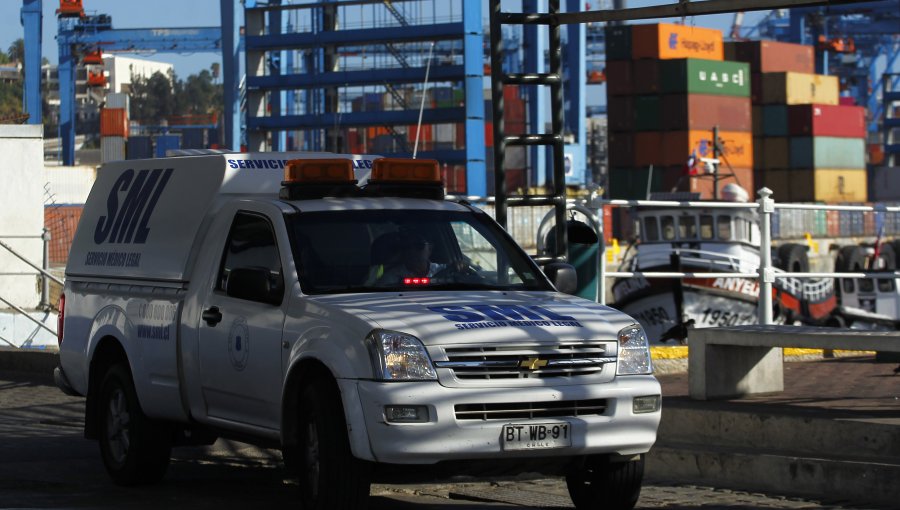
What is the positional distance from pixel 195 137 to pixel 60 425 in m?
148

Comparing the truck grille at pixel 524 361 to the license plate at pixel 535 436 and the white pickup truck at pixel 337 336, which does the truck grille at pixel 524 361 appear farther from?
the license plate at pixel 535 436

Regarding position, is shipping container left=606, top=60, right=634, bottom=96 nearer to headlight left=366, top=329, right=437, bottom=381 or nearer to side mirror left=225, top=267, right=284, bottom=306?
side mirror left=225, top=267, right=284, bottom=306

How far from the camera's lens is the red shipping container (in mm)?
81438

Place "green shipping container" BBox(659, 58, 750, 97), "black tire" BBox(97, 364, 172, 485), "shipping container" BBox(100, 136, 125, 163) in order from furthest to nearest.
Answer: "shipping container" BBox(100, 136, 125, 163), "green shipping container" BBox(659, 58, 750, 97), "black tire" BBox(97, 364, 172, 485)

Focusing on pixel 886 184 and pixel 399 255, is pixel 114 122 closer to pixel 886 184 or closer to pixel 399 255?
pixel 886 184

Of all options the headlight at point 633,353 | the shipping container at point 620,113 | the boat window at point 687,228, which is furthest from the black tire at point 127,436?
the shipping container at point 620,113

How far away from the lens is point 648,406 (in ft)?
24.4

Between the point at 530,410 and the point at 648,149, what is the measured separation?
70.0 meters

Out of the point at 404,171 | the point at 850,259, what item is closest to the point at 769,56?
the point at 850,259

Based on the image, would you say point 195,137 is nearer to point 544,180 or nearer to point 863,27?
point 863,27

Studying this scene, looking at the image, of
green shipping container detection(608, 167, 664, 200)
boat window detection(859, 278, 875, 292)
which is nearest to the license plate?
boat window detection(859, 278, 875, 292)

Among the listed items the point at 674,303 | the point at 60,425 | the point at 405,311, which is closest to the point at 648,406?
the point at 405,311

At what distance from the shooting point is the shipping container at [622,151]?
76812 mm

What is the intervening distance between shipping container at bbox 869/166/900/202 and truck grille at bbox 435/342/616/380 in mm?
100933
